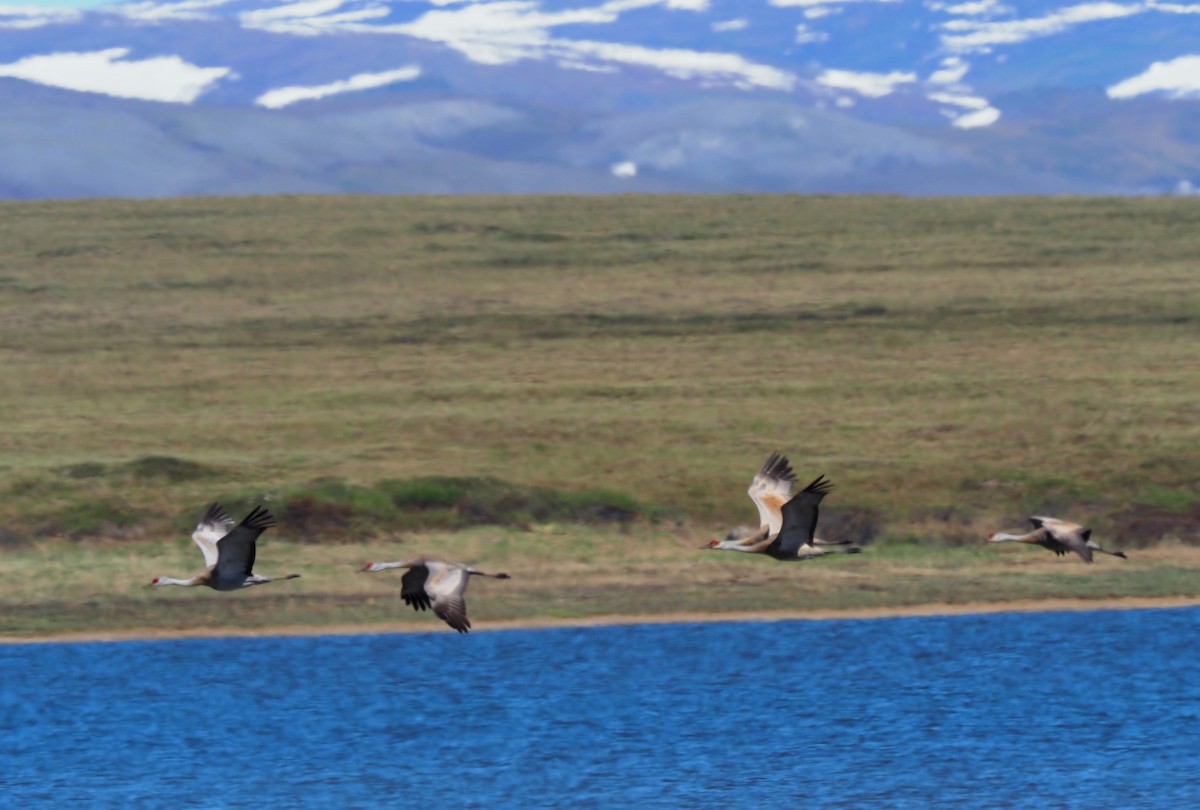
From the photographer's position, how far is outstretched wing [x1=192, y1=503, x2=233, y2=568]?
66.2ft

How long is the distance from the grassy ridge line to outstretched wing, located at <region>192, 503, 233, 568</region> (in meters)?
11.7

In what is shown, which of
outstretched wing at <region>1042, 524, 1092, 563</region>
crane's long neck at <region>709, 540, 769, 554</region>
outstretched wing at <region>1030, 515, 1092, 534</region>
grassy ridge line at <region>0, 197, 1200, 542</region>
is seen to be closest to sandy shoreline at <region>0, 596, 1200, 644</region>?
grassy ridge line at <region>0, 197, 1200, 542</region>

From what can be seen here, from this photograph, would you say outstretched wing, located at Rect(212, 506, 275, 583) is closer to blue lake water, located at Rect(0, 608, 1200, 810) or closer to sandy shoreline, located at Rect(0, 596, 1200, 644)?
blue lake water, located at Rect(0, 608, 1200, 810)

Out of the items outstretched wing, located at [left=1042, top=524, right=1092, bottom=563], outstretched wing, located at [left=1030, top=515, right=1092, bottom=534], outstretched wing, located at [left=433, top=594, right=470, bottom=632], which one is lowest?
outstretched wing, located at [left=433, top=594, right=470, bottom=632]

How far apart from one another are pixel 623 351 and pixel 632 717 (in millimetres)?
23634

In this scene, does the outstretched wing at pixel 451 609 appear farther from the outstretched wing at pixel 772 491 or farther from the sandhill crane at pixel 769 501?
the outstretched wing at pixel 772 491

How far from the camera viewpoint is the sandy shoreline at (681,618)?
28.3m

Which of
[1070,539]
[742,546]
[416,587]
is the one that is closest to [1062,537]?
[1070,539]

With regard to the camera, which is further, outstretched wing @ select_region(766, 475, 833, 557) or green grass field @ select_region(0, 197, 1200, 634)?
green grass field @ select_region(0, 197, 1200, 634)

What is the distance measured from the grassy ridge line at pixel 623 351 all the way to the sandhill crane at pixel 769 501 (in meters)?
11.3

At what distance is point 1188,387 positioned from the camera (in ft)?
142

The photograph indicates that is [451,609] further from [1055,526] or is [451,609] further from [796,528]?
[1055,526]

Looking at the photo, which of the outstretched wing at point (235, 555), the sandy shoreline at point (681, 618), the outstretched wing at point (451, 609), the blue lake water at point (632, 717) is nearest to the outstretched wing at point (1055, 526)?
the blue lake water at point (632, 717)

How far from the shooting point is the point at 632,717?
24.0 metres
